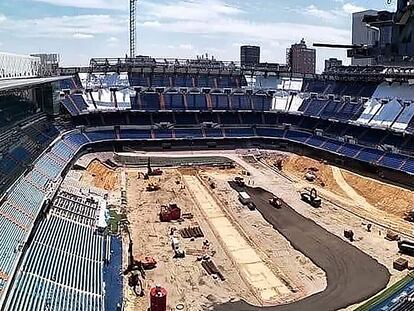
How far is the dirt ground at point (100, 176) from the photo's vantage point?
5450 centimetres


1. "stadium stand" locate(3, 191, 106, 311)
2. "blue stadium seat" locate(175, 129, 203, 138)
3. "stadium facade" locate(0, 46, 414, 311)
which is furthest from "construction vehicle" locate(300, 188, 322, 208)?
"blue stadium seat" locate(175, 129, 203, 138)

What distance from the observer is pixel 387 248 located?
125 feet

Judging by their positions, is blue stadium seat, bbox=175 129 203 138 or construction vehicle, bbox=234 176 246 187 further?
blue stadium seat, bbox=175 129 203 138

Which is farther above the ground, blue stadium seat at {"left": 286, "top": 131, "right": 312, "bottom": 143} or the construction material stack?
blue stadium seat at {"left": 286, "top": 131, "right": 312, "bottom": 143}

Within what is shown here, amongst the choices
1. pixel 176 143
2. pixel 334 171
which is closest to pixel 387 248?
pixel 334 171

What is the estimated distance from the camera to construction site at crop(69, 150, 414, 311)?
3062 cm

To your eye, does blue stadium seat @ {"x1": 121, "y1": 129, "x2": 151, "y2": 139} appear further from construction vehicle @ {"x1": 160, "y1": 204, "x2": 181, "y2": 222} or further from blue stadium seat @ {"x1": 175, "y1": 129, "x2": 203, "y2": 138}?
construction vehicle @ {"x1": 160, "y1": 204, "x2": 181, "y2": 222}

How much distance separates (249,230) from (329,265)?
9.12 m

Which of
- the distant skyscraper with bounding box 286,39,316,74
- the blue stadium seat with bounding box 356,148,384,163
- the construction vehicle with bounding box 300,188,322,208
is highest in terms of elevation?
the distant skyscraper with bounding box 286,39,316,74

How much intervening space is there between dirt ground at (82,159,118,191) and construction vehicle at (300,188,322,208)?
21.5 metres

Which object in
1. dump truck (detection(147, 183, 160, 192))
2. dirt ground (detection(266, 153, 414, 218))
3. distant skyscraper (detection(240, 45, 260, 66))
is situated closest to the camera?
dirt ground (detection(266, 153, 414, 218))

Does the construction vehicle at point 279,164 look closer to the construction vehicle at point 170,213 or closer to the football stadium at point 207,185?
the football stadium at point 207,185

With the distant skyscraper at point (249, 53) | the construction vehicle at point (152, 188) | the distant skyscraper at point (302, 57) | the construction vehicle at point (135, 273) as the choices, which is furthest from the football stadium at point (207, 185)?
the distant skyscraper at point (249, 53)

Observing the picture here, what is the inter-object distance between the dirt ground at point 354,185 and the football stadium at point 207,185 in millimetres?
275
